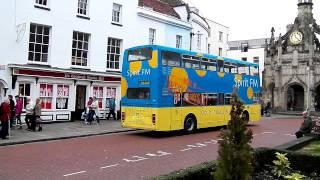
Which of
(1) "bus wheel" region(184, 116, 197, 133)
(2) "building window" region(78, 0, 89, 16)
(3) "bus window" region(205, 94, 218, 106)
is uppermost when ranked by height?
(2) "building window" region(78, 0, 89, 16)

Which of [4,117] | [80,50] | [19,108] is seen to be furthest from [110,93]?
[4,117]

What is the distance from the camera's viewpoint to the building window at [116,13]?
91.4 feet

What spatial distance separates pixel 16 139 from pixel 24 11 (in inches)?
348

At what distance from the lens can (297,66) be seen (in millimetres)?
47094

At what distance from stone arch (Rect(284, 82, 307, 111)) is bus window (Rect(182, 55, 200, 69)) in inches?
1219

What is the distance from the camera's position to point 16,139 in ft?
53.3

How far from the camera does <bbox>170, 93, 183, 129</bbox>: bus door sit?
19259 mm

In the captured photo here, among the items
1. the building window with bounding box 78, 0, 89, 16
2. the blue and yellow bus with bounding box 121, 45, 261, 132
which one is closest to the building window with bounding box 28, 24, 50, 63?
the building window with bounding box 78, 0, 89, 16

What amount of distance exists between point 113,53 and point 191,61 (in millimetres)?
9194

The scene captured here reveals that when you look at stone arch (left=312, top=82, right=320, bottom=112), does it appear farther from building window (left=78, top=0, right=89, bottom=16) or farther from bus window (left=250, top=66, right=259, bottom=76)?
building window (left=78, top=0, right=89, bottom=16)

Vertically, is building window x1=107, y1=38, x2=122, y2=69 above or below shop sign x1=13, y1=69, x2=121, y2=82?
above

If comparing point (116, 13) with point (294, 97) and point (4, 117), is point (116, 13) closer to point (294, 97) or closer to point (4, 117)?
point (4, 117)

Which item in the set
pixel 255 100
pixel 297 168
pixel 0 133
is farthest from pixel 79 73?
pixel 297 168

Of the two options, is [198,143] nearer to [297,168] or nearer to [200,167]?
[297,168]
